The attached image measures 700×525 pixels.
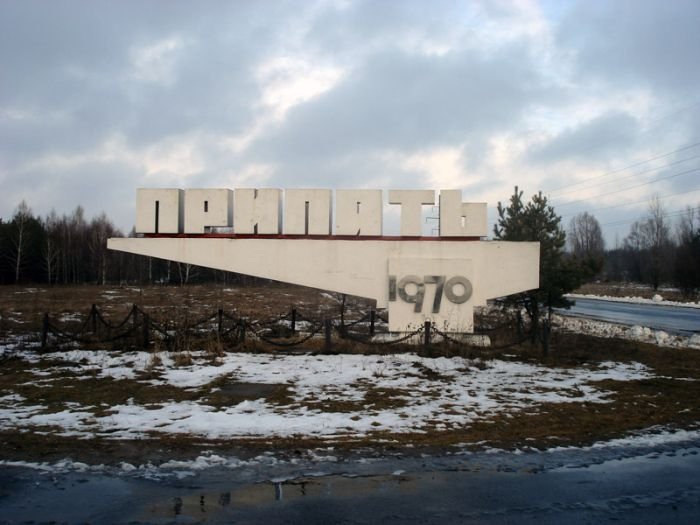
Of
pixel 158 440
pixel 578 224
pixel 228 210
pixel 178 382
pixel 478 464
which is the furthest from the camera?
pixel 578 224

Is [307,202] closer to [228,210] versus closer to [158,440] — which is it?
[228,210]

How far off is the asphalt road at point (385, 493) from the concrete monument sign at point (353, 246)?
928 cm

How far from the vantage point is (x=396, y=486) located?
5.66 metres

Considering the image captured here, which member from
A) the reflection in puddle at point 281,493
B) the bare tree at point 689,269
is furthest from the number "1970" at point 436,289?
the bare tree at point 689,269

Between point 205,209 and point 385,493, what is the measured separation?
11856 millimetres

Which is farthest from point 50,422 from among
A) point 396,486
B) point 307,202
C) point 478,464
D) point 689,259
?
point 689,259

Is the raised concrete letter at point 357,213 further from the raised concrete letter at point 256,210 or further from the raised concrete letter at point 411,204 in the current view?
the raised concrete letter at point 256,210

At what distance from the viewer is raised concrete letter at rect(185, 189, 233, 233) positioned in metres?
15.6

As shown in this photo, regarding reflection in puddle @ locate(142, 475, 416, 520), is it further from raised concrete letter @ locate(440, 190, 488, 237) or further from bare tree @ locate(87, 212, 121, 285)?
bare tree @ locate(87, 212, 121, 285)

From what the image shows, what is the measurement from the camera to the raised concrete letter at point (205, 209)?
15.6 meters

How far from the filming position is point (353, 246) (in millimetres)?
15711

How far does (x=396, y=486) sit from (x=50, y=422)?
5448 millimetres

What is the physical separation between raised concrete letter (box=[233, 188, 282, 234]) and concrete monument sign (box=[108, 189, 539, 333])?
3 centimetres

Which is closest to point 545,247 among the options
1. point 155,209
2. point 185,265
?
point 155,209
